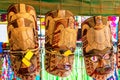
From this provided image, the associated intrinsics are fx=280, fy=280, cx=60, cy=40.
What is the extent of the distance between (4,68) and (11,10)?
0.73 m

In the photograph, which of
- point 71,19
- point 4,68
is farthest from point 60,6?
point 4,68

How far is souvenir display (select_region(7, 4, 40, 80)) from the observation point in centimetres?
89

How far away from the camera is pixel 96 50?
97 centimetres

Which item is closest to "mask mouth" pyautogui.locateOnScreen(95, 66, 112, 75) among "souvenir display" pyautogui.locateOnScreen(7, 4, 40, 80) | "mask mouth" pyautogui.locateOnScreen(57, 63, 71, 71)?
"mask mouth" pyautogui.locateOnScreen(57, 63, 71, 71)

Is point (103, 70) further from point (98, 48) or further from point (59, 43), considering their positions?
point (59, 43)

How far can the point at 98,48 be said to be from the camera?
973mm

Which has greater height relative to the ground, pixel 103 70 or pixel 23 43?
pixel 23 43

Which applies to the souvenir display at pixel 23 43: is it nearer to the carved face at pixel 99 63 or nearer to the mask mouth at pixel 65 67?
the mask mouth at pixel 65 67

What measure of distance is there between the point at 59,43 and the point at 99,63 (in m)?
0.16

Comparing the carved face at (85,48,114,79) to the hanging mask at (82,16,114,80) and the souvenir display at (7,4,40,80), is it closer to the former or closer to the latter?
the hanging mask at (82,16,114,80)

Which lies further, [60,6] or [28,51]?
[60,6]

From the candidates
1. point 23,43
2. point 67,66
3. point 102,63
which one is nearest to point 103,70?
point 102,63

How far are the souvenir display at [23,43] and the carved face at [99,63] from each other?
189 mm

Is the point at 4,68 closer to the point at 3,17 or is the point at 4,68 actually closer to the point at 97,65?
the point at 3,17
